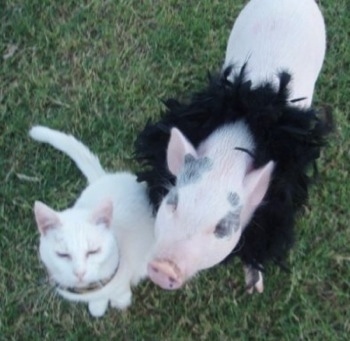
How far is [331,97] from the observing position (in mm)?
3004

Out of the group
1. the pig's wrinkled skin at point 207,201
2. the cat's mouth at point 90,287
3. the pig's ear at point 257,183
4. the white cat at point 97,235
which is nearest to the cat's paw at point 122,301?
the white cat at point 97,235

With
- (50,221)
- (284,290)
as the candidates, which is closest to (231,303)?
(284,290)

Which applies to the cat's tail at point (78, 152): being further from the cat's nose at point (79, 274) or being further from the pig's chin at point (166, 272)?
the pig's chin at point (166, 272)

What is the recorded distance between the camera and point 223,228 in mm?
1864

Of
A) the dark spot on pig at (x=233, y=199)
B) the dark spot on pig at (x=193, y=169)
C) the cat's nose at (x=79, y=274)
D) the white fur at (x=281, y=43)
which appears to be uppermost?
the white fur at (x=281, y=43)

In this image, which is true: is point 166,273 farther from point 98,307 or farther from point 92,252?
point 98,307

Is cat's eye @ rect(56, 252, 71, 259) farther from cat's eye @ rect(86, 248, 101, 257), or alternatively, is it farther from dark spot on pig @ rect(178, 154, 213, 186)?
dark spot on pig @ rect(178, 154, 213, 186)

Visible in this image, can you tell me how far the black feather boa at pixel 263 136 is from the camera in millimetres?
1989

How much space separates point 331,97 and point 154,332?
1194 millimetres

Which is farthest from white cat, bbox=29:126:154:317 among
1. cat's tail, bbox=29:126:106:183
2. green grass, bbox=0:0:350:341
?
green grass, bbox=0:0:350:341

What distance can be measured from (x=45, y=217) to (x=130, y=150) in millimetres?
897

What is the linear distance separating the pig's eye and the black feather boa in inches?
7.6

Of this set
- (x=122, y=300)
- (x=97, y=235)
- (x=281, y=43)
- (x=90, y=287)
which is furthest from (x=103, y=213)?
(x=281, y=43)

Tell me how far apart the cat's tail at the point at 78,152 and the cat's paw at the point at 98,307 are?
44cm
